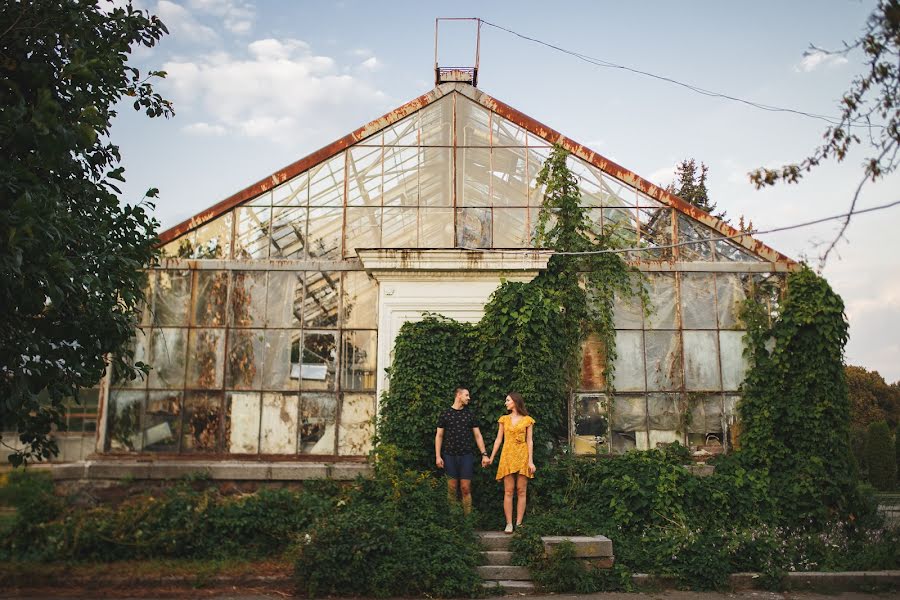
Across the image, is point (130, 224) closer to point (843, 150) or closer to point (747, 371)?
point (843, 150)

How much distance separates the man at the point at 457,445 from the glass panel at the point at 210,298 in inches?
164

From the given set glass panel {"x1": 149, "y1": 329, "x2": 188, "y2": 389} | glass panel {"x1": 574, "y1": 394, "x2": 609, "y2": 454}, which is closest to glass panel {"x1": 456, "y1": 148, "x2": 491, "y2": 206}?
glass panel {"x1": 574, "y1": 394, "x2": 609, "y2": 454}

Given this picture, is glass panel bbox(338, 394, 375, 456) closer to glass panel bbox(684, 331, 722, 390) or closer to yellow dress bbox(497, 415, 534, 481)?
yellow dress bbox(497, 415, 534, 481)

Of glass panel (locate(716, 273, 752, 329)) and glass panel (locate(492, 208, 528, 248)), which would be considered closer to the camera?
glass panel (locate(716, 273, 752, 329))

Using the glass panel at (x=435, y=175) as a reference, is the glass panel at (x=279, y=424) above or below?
below

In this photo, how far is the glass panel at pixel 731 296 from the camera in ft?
36.2

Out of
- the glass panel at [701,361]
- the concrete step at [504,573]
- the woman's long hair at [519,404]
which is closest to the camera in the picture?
the concrete step at [504,573]

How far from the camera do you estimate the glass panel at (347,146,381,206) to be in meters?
11.2

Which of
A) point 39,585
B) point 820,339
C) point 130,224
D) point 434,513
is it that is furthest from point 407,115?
point 39,585

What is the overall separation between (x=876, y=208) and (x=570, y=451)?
598 centimetres

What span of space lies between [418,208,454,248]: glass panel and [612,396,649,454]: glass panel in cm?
381

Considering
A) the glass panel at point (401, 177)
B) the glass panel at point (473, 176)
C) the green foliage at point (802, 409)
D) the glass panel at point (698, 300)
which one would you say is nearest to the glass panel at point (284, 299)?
the glass panel at point (401, 177)

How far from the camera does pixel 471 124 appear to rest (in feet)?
37.9

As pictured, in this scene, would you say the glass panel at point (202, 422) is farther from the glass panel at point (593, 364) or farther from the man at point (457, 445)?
the glass panel at point (593, 364)
